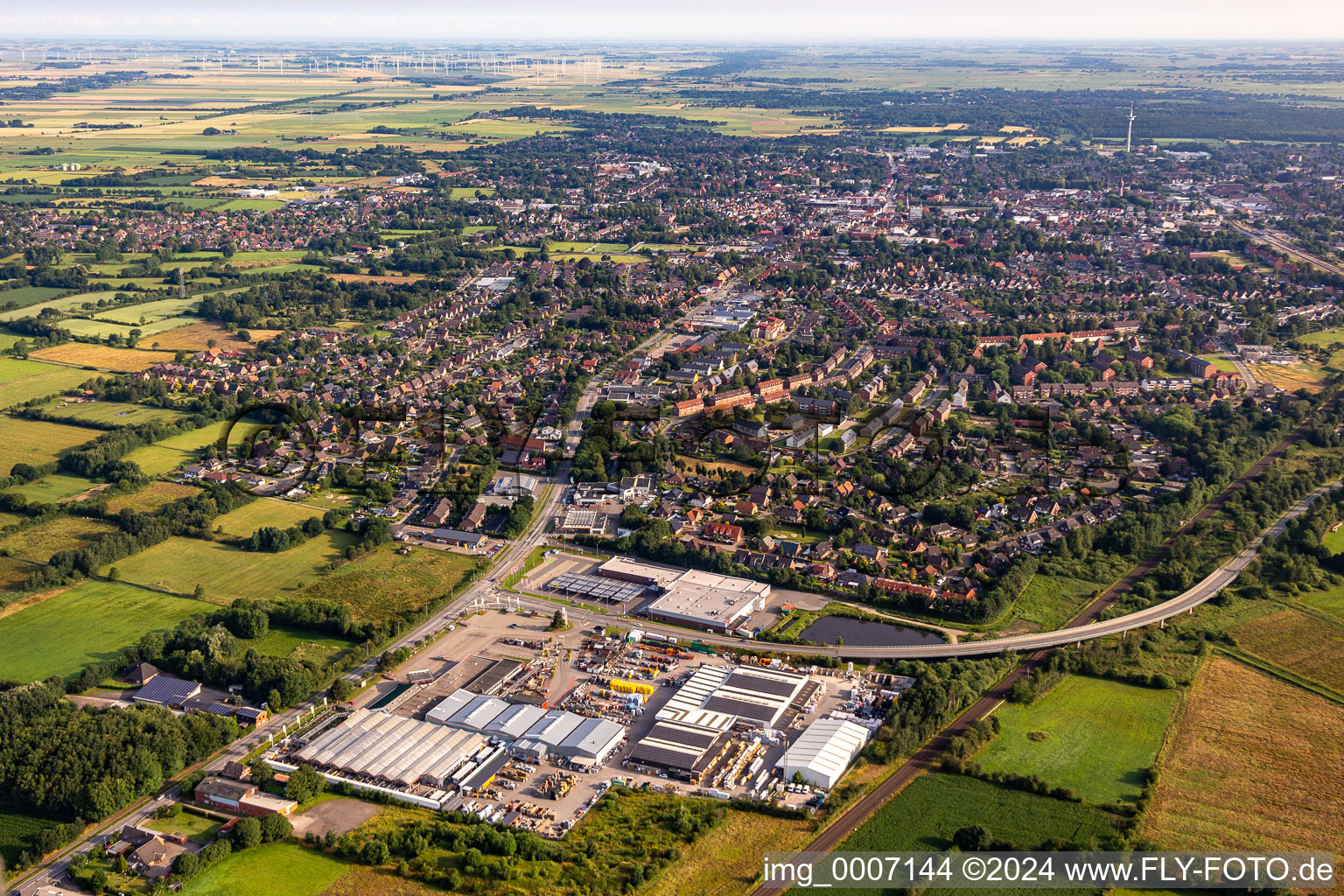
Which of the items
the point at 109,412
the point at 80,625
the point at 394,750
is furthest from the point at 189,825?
the point at 109,412

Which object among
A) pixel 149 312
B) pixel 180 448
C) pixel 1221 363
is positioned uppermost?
pixel 149 312

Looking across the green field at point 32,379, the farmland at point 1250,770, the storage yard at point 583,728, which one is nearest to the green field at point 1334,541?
the farmland at point 1250,770

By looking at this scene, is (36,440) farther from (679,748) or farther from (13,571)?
(679,748)

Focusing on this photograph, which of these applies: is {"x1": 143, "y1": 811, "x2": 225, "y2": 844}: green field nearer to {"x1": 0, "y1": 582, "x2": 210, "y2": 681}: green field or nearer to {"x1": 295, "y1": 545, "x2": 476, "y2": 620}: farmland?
{"x1": 0, "y1": 582, "x2": 210, "y2": 681}: green field

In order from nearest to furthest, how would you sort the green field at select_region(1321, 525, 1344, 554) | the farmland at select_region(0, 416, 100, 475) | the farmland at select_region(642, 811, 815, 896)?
the farmland at select_region(642, 811, 815, 896), the green field at select_region(1321, 525, 1344, 554), the farmland at select_region(0, 416, 100, 475)

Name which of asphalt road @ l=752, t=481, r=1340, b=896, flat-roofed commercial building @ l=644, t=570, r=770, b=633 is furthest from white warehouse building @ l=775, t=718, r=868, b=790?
flat-roofed commercial building @ l=644, t=570, r=770, b=633

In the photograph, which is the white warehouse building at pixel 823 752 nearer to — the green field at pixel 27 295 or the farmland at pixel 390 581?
the farmland at pixel 390 581

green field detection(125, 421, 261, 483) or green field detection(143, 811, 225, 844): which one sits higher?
green field detection(125, 421, 261, 483)
